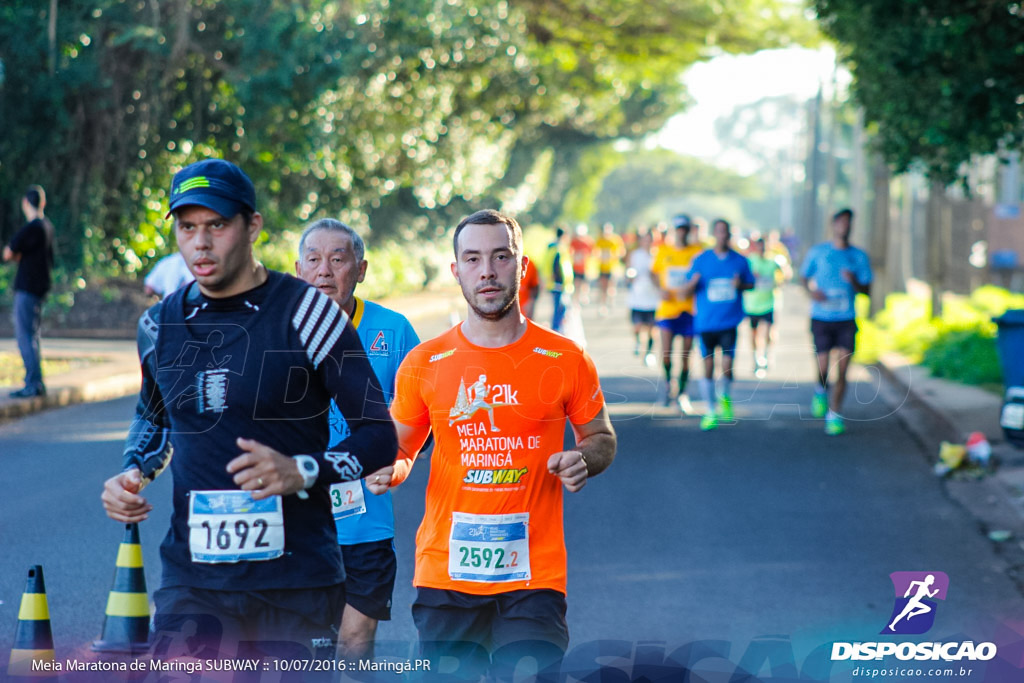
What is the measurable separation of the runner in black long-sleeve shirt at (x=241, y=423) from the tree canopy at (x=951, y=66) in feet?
29.2

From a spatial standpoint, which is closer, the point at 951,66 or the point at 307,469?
the point at 307,469

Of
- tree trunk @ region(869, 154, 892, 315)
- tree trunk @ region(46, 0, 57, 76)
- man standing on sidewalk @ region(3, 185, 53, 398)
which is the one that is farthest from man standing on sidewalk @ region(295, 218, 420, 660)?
tree trunk @ region(869, 154, 892, 315)

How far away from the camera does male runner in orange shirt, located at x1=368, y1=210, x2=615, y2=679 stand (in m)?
3.96

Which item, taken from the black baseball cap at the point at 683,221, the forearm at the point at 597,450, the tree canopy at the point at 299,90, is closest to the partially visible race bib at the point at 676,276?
the black baseball cap at the point at 683,221

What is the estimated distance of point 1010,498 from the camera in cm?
925

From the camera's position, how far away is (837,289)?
11992 millimetres

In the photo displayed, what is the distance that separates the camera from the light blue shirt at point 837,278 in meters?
12.0

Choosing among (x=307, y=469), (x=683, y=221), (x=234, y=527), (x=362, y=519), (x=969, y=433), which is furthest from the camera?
(x=683, y=221)

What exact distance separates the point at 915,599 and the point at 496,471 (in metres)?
3.56

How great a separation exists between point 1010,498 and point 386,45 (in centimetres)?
1900

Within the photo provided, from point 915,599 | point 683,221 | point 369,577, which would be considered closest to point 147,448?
point 369,577

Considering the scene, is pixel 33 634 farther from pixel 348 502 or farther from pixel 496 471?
pixel 496 471

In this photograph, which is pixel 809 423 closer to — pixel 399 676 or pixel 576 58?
pixel 399 676

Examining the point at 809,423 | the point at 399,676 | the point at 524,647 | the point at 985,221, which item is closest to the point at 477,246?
the point at 524,647
